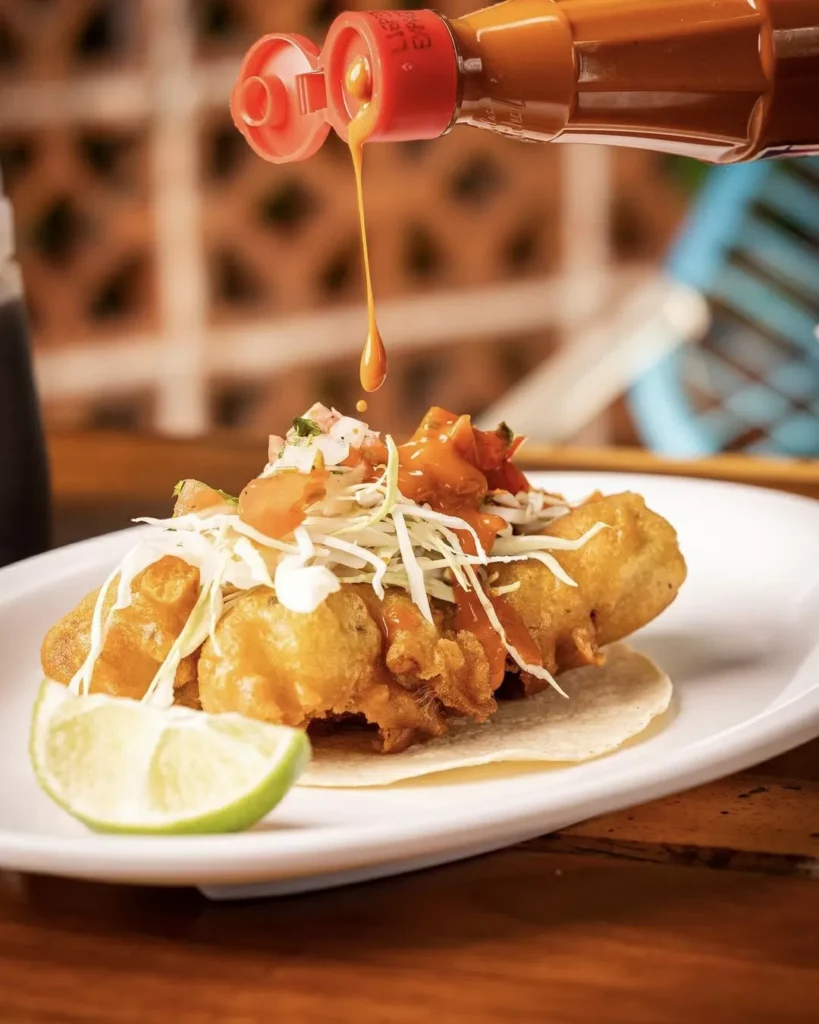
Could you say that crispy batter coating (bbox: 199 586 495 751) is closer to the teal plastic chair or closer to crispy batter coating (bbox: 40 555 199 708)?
crispy batter coating (bbox: 40 555 199 708)

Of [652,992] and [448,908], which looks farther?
[448,908]

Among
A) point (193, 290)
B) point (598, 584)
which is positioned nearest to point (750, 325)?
point (193, 290)

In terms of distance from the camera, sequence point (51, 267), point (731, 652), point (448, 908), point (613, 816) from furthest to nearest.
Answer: point (51, 267)
point (731, 652)
point (613, 816)
point (448, 908)

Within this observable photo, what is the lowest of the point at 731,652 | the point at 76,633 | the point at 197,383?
the point at 197,383

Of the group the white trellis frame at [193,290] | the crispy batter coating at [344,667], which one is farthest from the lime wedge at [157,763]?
the white trellis frame at [193,290]

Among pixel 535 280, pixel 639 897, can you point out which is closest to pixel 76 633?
pixel 639 897

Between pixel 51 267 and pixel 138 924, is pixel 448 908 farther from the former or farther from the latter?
pixel 51 267

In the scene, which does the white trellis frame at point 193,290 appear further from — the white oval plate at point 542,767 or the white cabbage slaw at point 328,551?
the white cabbage slaw at point 328,551

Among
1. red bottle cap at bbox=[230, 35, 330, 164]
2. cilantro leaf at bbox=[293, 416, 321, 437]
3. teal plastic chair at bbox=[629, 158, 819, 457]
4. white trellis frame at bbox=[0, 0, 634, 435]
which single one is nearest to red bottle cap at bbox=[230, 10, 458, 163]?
red bottle cap at bbox=[230, 35, 330, 164]
